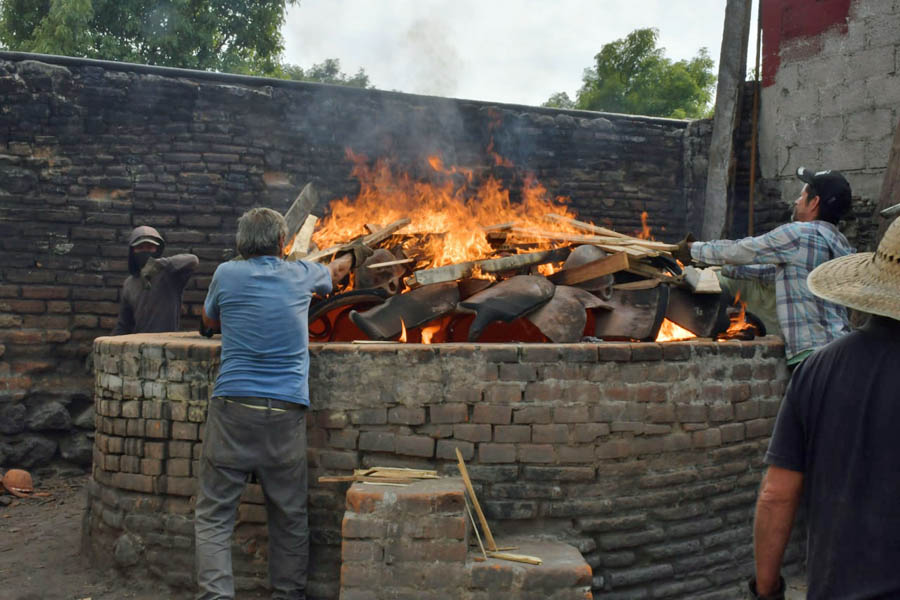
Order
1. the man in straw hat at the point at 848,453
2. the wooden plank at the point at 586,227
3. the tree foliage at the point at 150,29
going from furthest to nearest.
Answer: the tree foliage at the point at 150,29, the wooden plank at the point at 586,227, the man in straw hat at the point at 848,453

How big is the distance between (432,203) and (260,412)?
4.13m

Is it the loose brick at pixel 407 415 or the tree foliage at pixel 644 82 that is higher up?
the tree foliage at pixel 644 82

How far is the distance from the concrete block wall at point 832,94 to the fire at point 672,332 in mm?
3162

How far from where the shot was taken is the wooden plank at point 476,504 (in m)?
3.67

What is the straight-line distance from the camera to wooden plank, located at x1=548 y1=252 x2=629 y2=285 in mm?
4832

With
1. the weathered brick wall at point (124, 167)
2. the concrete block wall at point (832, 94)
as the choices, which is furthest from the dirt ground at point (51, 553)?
the concrete block wall at point (832, 94)

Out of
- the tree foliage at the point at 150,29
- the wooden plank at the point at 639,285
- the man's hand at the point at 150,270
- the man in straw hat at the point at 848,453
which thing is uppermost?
the tree foliage at the point at 150,29

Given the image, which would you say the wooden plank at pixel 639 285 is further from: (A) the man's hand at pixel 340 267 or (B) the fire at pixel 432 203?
(A) the man's hand at pixel 340 267

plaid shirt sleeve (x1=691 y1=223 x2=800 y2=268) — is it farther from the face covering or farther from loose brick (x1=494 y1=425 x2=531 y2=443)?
the face covering

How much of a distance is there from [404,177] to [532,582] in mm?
4969

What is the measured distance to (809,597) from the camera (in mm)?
2002

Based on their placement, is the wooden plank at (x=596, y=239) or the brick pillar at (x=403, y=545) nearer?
the brick pillar at (x=403, y=545)

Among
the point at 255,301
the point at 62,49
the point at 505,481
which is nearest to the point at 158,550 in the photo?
the point at 255,301

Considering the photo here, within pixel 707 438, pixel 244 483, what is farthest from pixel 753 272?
pixel 244 483
